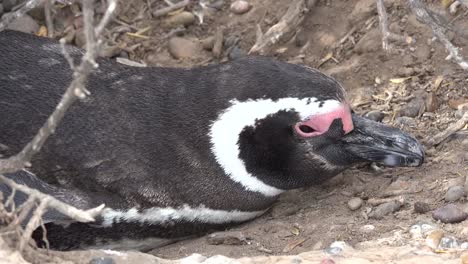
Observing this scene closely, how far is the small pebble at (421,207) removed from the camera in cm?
348

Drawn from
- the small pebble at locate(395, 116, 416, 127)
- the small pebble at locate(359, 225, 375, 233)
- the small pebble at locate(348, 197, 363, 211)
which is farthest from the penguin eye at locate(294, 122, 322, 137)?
the small pebble at locate(395, 116, 416, 127)

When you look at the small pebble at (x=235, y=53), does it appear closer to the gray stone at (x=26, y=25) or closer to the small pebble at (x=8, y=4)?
the gray stone at (x=26, y=25)

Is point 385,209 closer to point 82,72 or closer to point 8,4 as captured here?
point 82,72

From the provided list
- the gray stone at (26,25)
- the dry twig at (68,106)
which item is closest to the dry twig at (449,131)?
the dry twig at (68,106)

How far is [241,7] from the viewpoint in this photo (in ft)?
16.7

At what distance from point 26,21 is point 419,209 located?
8.15 feet

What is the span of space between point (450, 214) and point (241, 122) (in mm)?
887

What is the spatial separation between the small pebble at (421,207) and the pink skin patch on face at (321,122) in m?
0.46

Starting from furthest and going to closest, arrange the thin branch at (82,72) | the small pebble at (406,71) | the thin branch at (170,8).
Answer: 1. the thin branch at (170,8)
2. the small pebble at (406,71)
3. the thin branch at (82,72)

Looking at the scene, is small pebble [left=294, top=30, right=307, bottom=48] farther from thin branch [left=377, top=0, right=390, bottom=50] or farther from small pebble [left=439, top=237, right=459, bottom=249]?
small pebble [left=439, top=237, right=459, bottom=249]

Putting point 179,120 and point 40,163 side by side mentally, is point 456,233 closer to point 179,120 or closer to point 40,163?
point 179,120

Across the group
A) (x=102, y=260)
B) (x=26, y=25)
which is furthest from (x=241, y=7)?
(x=102, y=260)

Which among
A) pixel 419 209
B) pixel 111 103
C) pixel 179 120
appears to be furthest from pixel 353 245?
pixel 111 103

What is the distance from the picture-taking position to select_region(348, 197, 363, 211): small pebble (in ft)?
12.3
